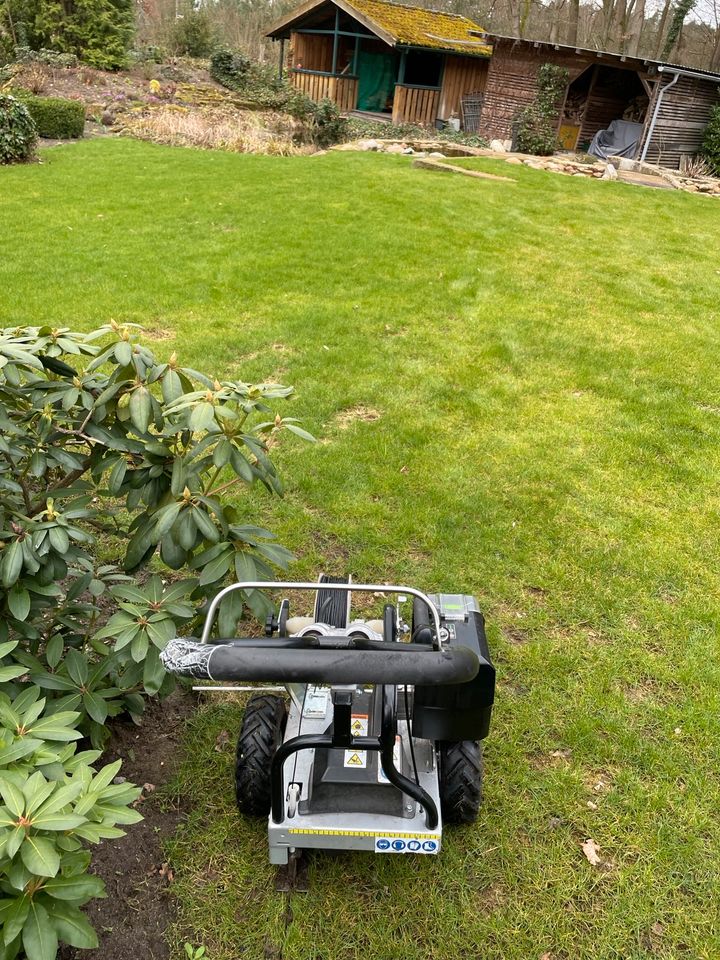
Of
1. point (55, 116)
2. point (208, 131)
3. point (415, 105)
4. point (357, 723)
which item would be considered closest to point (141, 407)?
point (357, 723)

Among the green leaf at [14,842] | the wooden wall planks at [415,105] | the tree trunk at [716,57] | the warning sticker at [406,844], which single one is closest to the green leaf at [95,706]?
the green leaf at [14,842]

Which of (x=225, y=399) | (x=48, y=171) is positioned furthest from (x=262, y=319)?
(x=48, y=171)

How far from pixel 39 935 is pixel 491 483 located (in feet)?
11.4

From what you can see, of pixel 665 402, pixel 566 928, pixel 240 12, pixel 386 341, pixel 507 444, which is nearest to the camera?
pixel 566 928

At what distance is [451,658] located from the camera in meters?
1.45

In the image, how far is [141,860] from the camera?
225 cm

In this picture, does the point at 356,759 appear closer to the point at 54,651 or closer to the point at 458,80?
the point at 54,651

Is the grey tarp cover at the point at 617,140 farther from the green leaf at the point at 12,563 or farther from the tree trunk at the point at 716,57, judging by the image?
the green leaf at the point at 12,563

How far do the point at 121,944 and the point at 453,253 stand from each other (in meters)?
7.81

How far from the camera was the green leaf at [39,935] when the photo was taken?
1334mm

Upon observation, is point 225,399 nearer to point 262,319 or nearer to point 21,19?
point 262,319

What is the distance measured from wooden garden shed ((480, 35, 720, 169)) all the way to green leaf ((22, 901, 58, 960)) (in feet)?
59.5

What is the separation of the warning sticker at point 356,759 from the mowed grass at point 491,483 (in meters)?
0.44

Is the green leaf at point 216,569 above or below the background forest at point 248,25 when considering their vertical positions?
below
